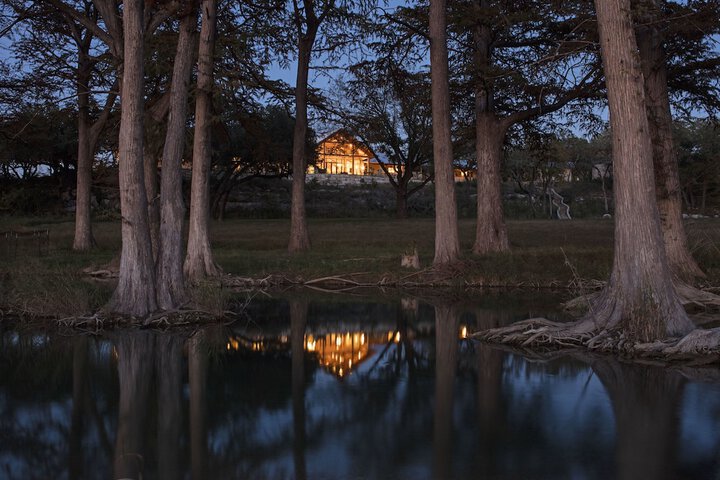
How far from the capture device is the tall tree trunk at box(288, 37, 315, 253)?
1192 inches

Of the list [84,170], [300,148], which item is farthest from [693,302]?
[84,170]

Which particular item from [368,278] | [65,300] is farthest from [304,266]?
[65,300]

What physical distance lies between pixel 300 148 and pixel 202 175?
26.5 ft

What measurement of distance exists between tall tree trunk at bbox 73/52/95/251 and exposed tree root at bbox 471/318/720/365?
22246 millimetres

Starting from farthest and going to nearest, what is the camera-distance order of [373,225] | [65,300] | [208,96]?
[373,225], [208,96], [65,300]

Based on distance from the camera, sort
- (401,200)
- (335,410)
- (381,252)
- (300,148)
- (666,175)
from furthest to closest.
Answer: (401,200), (300,148), (381,252), (666,175), (335,410)

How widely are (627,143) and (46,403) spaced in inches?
392

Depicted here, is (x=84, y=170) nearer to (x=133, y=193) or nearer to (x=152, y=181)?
(x=152, y=181)

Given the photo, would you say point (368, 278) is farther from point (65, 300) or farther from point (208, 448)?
point (208, 448)

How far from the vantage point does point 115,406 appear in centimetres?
920

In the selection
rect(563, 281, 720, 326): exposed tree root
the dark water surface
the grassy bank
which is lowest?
the dark water surface

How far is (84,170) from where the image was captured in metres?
32.4

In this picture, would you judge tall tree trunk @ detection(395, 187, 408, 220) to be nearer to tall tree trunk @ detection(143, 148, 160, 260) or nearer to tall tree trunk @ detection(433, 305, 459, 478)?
tall tree trunk @ detection(143, 148, 160, 260)

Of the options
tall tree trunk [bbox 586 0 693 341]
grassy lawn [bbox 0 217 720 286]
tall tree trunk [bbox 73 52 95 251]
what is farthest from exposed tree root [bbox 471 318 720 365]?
tall tree trunk [bbox 73 52 95 251]
